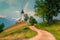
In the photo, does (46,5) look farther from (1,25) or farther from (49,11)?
(1,25)

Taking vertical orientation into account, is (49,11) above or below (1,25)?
above

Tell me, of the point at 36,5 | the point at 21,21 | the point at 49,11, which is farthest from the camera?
the point at 21,21

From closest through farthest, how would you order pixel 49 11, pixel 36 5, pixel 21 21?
pixel 49 11 < pixel 36 5 < pixel 21 21

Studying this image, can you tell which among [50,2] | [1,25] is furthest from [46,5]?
[1,25]

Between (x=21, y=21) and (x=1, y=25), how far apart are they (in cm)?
3857

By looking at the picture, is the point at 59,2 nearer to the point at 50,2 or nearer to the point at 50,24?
the point at 50,2

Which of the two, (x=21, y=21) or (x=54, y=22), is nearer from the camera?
(x=54, y=22)

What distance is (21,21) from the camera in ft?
396

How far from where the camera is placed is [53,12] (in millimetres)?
81562

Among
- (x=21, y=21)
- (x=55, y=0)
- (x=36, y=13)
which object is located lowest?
(x=21, y=21)

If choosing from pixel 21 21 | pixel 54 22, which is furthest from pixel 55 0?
pixel 21 21

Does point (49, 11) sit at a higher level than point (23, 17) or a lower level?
higher

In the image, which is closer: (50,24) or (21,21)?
(50,24)

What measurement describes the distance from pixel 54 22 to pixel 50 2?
9.16m
